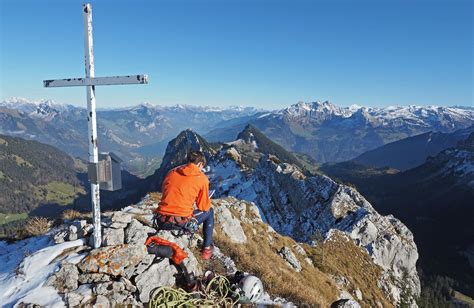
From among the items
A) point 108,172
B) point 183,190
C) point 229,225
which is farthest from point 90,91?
point 229,225

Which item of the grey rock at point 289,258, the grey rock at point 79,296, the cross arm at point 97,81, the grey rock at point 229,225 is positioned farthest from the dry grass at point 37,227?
the grey rock at point 289,258

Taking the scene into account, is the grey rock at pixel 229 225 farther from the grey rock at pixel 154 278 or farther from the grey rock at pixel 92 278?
the grey rock at pixel 92 278

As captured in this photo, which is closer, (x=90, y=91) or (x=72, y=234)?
(x=90, y=91)

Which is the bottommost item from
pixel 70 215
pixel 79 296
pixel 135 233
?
pixel 70 215

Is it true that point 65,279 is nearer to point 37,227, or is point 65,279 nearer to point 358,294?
point 37,227

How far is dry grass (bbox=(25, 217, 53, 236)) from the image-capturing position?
17734 millimetres

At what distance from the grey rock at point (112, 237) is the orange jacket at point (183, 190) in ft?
5.89

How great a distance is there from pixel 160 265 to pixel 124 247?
148cm

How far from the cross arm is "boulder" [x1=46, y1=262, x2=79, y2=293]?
6.29 m

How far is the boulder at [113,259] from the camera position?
11.6 metres

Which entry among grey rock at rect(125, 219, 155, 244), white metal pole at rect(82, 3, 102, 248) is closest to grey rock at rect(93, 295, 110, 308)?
grey rock at rect(125, 219, 155, 244)

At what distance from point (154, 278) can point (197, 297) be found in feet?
5.53

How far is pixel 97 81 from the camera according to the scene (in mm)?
11195

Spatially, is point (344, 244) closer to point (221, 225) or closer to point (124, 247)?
point (221, 225)
